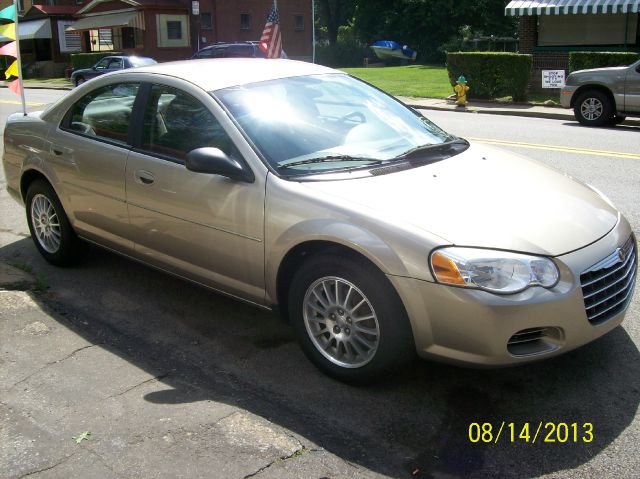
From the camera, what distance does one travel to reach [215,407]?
3561 mm

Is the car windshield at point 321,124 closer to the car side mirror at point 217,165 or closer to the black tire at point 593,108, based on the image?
the car side mirror at point 217,165

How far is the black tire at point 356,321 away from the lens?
3.45m

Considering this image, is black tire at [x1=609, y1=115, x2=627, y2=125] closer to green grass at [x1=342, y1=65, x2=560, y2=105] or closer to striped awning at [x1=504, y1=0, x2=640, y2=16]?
green grass at [x1=342, y1=65, x2=560, y2=105]

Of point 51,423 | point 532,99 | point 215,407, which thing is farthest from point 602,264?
point 532,99

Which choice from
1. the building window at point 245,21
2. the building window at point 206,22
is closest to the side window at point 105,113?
the building window at point 206,22

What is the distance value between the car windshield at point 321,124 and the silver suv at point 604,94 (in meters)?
10.9

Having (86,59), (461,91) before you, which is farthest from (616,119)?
(86,59)

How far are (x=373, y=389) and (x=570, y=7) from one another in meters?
21.8

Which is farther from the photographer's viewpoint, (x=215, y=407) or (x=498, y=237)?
(x=215, y=407)

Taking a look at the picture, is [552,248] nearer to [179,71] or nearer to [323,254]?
[323,254]

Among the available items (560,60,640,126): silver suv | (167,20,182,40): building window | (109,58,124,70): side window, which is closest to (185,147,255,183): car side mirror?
(560,60,640,126): silver suv

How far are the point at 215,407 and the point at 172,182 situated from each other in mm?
1515

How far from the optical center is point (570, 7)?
2248cm

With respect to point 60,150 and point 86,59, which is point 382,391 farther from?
point 86,59
